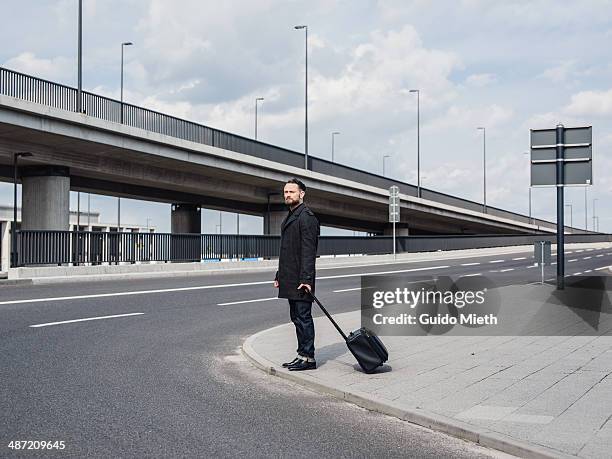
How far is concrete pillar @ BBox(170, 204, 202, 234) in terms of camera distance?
43.9m

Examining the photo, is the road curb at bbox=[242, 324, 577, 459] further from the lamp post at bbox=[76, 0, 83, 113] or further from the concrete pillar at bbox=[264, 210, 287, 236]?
the concrete pillar at bbox=[264, 210, 287, 236]

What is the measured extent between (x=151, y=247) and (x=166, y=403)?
21.2m

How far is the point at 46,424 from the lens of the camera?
16.2 ft

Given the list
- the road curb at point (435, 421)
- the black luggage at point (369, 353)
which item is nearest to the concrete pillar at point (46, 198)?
the road curb at point (435, 421)

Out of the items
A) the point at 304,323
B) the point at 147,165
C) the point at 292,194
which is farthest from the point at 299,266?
the point at 147,165

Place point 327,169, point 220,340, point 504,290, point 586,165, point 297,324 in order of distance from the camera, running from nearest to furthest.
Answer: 1. point 297,324
2. point 220,340
3. point 586,165
4. point 504,290
5. point 327,169

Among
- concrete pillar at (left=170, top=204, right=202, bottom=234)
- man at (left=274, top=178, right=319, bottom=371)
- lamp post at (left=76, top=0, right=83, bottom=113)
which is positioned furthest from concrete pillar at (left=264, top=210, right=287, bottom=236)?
man at (left=274, top=178, right=319, bottom=371)

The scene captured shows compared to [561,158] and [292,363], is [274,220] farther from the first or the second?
[292,363]

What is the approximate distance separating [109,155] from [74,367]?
2325cm

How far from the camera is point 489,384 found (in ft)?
20.5

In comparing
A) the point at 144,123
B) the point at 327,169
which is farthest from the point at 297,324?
the point at 327,169

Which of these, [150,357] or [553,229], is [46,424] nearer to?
[150,357]

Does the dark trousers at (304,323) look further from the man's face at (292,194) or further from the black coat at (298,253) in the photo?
the man's face at (292,194)

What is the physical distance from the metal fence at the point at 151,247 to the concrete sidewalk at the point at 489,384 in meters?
14.8
